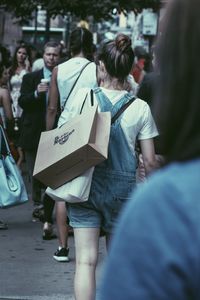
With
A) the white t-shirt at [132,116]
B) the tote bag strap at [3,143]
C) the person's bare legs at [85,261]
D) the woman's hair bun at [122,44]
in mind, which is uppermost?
the woman's hair bun at [122,44]

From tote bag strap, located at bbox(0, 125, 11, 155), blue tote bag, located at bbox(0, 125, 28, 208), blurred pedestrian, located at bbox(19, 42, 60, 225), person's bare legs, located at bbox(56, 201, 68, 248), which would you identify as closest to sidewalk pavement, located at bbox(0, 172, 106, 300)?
person's bare legs, located at bbox(56, 201, 68, 248)

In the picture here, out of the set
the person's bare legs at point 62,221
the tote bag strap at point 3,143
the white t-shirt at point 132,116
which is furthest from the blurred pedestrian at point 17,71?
the white t-shirt at point 132,116

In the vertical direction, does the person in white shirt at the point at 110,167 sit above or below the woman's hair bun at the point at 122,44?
A: below

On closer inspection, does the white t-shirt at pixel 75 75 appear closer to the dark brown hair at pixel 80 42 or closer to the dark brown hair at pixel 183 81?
the dark brown hair at pixel 80 42

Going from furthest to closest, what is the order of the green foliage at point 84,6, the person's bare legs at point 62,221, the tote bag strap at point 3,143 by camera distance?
the green foliage at point 84,6
the tote bag strap at point 3,143
the person's bare legs at point 62,221

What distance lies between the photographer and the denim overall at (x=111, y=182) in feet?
15.7

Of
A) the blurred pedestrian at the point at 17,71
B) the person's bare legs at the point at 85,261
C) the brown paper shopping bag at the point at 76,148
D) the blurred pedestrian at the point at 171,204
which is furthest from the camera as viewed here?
the blurred pedestrian at the point at 17,71

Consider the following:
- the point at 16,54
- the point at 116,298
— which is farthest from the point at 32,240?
the point at 116,298

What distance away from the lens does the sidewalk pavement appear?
618 cm

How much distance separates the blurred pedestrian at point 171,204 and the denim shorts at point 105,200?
10.4 ft

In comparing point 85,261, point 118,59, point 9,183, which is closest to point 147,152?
point 118,59

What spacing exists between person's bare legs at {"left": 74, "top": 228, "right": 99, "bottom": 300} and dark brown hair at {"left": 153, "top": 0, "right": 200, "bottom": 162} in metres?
3.16

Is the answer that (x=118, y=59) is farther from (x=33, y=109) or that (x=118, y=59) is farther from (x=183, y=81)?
(x=33, y=109)

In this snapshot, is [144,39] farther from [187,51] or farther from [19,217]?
[187,51]
